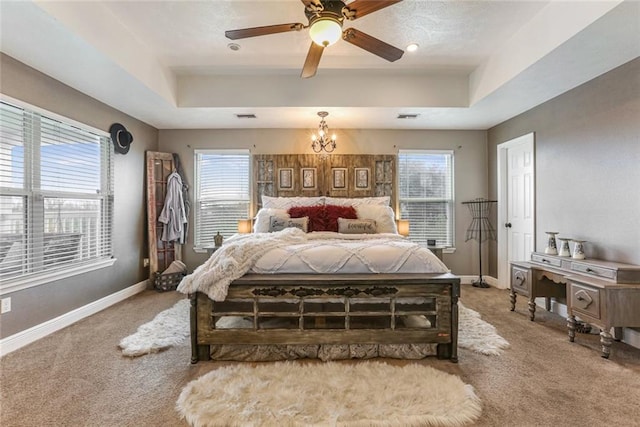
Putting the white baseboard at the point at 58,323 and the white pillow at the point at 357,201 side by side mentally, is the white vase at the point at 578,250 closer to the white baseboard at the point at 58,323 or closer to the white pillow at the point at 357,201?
the white pillow at the point at 357,201

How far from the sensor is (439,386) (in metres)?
1.83

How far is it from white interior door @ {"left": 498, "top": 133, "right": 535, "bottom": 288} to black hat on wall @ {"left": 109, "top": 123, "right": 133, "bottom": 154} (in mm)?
A: 5377

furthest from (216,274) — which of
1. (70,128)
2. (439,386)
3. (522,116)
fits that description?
(522,116)

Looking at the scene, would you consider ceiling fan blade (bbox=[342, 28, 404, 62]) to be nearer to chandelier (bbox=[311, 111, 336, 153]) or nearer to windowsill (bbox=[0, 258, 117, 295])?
chandelier (bbox=[311, 111, 336, 153])

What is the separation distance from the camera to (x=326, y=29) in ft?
6.26

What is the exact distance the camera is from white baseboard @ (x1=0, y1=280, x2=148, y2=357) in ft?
7.85

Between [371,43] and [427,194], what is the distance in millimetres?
3145

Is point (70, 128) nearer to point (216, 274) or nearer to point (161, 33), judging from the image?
point (161, 33)

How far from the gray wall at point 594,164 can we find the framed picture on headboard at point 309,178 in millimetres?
3043

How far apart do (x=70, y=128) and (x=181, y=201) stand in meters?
1.64

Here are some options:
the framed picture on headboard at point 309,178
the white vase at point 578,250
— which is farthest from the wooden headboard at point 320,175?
the white vase at point 578,250

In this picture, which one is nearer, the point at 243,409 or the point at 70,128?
the point at 243,409

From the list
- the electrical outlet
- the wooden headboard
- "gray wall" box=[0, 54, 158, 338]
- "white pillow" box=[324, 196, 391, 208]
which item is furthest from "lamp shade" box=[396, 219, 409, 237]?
the electrical outlet

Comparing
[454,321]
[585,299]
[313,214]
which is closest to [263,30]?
[313,214]
